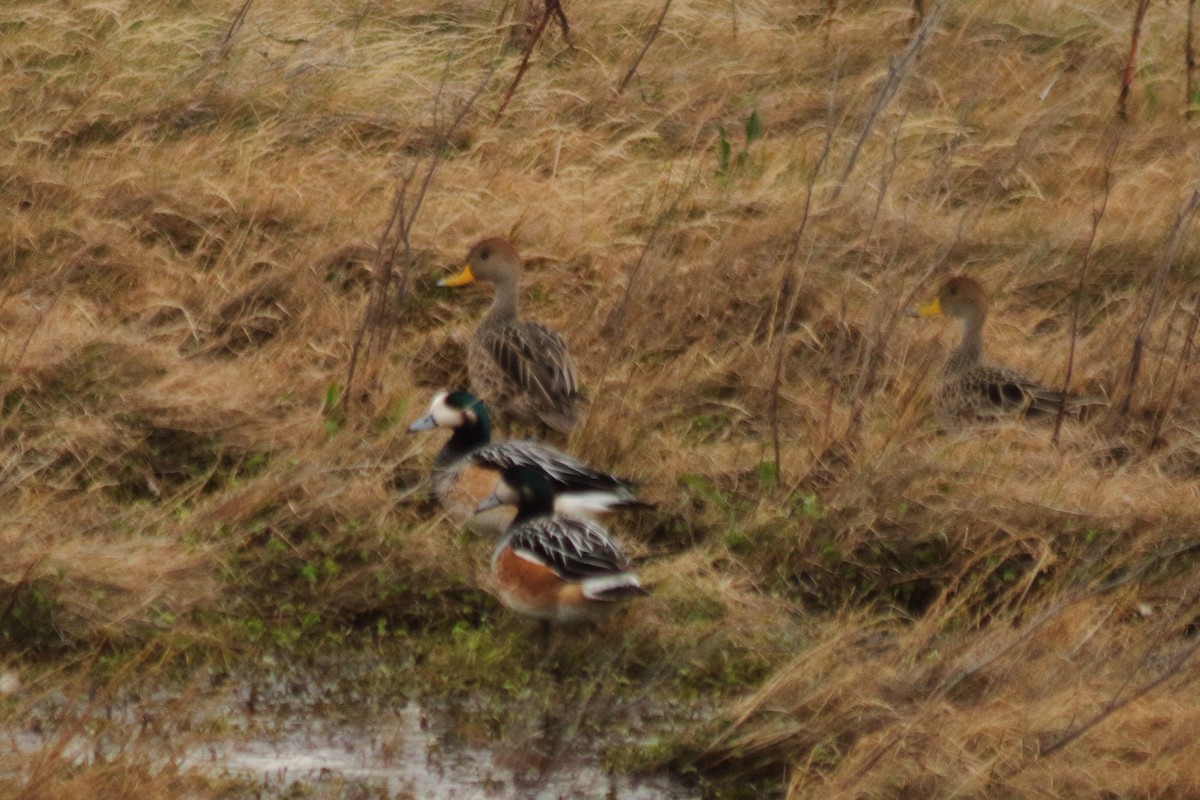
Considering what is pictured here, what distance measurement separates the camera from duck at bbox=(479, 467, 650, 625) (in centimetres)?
537

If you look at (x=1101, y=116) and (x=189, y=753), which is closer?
(x=189, y=753)

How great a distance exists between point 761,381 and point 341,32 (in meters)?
3.17

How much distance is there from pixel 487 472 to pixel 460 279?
1.45 m

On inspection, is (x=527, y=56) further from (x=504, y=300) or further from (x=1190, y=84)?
(x=1190, y=84)

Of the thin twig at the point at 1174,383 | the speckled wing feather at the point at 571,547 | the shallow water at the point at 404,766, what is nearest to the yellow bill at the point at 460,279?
the speckled wing feather at the point at 571,547

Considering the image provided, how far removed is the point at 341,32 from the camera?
30.3 feet

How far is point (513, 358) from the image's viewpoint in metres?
6.88

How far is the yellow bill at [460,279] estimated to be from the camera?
7379 mm

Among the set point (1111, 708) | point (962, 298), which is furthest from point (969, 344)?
point (1111, 708)

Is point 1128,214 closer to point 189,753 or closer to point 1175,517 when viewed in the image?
point 1175,517

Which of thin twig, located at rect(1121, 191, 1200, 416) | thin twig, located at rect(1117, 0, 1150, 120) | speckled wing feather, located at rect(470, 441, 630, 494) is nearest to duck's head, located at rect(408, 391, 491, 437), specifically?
speckled wing feather, located at rect(470, 441, 630, 494)

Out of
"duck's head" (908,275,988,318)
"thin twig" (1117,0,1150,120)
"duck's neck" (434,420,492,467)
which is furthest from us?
"thin twig" (1117,0,1150,120)

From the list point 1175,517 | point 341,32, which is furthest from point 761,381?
point 341,32

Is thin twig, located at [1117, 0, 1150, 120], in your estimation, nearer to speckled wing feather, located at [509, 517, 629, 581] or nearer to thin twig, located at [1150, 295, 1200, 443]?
thin twig, located at [1150, 295, 1200, 443]
